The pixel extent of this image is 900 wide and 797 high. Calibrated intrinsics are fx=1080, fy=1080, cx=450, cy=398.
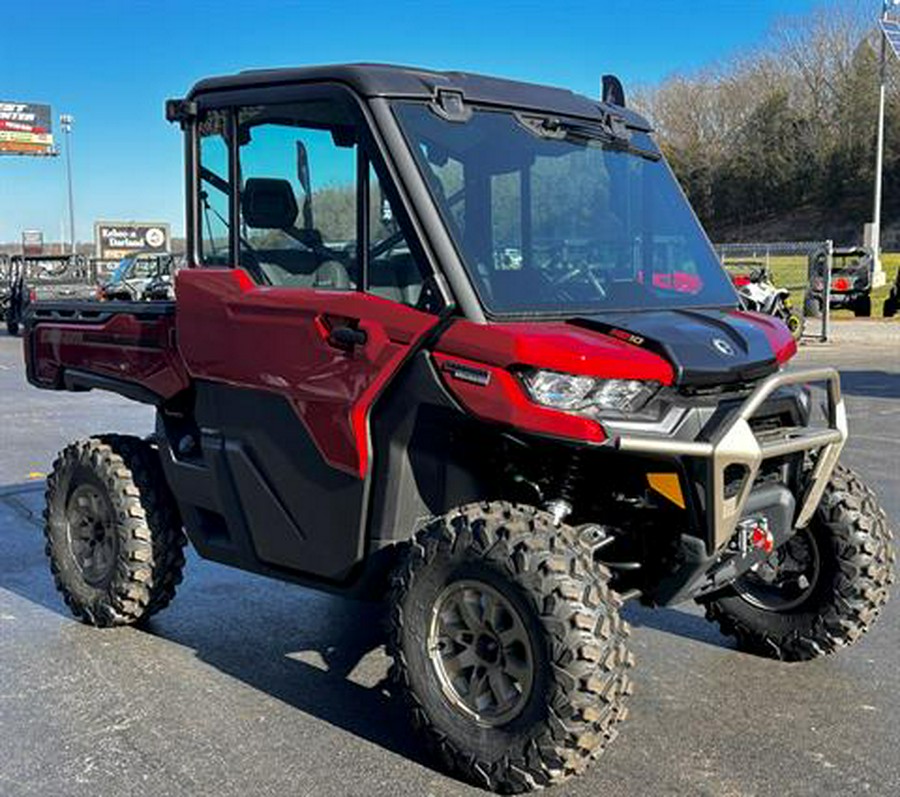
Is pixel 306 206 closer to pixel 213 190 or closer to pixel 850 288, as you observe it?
pixel 213 190

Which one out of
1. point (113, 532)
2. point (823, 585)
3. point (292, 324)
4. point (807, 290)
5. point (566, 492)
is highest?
point (292, 324)

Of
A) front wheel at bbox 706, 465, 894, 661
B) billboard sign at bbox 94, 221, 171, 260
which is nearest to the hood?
front wheel at bbox 706, 465, 894, 661

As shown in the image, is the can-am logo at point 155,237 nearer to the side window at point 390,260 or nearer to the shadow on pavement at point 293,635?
the shadow on pavement at point 293,635

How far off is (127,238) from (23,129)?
81.9ft

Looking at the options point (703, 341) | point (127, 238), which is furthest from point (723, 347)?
point (127, 238)

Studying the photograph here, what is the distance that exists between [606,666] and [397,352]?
47.3 inches

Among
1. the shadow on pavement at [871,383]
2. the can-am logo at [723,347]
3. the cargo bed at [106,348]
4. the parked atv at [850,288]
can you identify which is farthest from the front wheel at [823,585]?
the parked atv at [850,288]

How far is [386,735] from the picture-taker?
3863 millimetres

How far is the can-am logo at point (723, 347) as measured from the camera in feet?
11.7

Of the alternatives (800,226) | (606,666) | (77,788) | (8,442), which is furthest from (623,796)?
(800,226)

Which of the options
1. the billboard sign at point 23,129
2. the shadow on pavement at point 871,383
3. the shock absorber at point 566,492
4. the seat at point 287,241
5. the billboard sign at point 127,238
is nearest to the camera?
the shock absorber at point 566,492

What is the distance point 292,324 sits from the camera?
386cm

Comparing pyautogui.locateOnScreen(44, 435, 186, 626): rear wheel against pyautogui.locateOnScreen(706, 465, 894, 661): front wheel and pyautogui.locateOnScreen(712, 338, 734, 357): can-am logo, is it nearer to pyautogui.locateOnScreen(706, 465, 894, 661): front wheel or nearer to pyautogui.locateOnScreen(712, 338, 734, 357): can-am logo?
pyautogui.locateOnScreen(706, 465, 894, 661): front wheel

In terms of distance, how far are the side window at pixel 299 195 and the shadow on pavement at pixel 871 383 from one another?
11.0 meters
